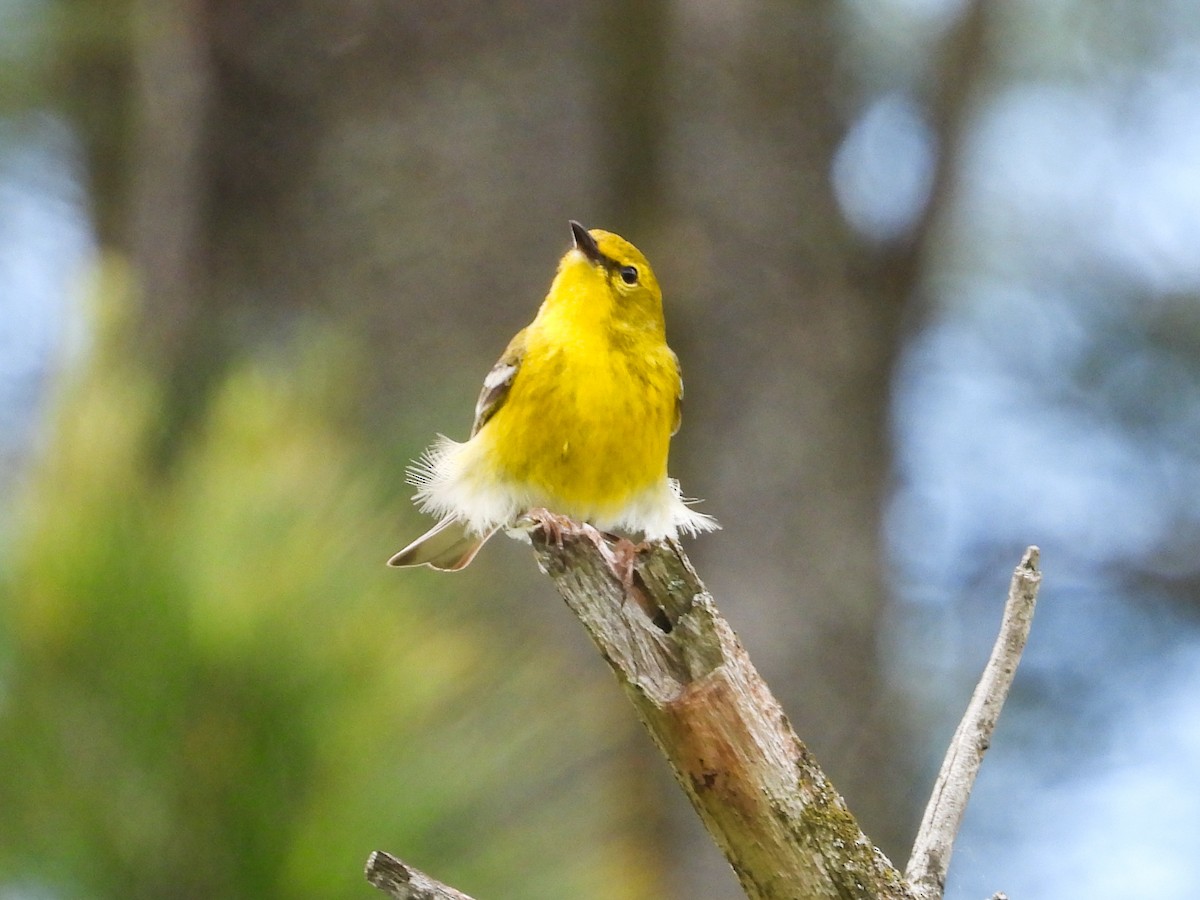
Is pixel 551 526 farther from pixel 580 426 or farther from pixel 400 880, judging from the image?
pixel 400 880

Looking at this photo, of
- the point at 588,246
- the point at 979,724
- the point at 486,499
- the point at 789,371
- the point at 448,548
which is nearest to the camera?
the point at 979,724

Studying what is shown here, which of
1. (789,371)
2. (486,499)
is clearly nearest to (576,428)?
(486,499)

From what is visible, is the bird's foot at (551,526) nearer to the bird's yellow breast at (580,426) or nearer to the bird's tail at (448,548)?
the bird's yellow breast at (580,426)

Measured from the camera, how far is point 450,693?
7.66 feet

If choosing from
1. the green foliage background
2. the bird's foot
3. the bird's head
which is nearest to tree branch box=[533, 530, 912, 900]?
the green foliage background

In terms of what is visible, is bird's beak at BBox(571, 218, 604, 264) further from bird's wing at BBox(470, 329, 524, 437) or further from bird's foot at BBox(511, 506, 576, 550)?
bird's foot at BBox(511, 506, 576, 550)

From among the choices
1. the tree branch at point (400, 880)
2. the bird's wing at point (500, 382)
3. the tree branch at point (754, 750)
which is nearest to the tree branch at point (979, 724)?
the tree branch at point (754, 750)

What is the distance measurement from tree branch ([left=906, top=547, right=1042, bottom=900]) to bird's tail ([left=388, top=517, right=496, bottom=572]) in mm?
1787

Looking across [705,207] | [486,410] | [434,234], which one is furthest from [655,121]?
[486,410]

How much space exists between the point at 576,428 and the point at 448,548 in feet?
2.03

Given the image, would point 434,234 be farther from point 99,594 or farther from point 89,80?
point 99,594

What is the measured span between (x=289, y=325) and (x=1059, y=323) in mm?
3338

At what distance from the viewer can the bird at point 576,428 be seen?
3.46 metres

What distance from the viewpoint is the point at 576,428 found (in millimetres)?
3426
